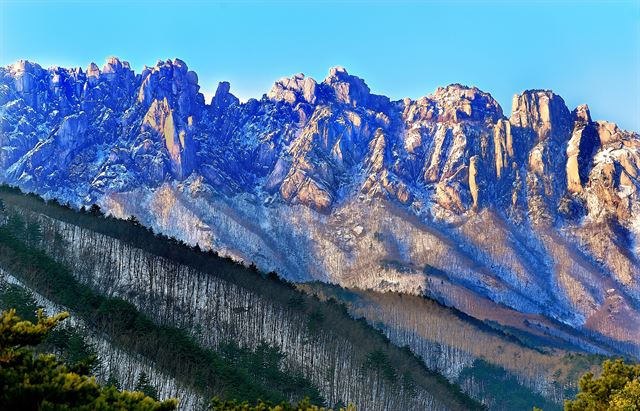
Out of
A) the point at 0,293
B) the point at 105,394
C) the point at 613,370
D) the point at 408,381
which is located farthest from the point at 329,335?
the point at 105,394

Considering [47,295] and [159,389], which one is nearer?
[159,389]

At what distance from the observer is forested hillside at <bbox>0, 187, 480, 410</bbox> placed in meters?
88.2

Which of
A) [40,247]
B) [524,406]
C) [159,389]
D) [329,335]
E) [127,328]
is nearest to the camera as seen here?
[159,389]

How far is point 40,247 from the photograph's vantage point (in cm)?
12812

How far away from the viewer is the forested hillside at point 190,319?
88.2 meters

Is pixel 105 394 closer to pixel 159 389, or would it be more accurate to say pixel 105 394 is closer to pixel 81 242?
pixel 159 389

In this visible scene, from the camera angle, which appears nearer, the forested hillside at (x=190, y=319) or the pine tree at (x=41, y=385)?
the pine tree at (x=41, y=385)

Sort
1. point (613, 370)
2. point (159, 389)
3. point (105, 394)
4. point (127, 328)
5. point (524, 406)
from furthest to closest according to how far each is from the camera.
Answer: point (524, 406) < point (127, 328) < point (159, 389) < point (613, 370) < point (105, 394)

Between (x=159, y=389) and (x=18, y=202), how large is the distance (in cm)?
8272

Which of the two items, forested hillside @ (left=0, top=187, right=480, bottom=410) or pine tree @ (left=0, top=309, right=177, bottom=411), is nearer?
pine tree @ (left=0, top=309, right=177, bottom=411)

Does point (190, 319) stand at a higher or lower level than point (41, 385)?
lower

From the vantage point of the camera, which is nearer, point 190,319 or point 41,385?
point 41,385

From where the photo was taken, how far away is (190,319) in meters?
133

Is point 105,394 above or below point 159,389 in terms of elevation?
above
